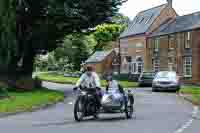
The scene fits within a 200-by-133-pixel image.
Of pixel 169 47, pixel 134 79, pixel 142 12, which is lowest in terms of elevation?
pixel 134 79

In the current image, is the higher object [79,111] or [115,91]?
[115,91]

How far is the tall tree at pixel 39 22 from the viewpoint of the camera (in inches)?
1325

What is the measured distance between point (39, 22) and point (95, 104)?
19.7 meters

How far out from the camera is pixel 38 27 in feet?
119

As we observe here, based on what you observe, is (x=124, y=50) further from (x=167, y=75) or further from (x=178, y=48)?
(x=167, y=75)

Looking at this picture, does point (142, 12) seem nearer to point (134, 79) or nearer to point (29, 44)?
point (134, 79)

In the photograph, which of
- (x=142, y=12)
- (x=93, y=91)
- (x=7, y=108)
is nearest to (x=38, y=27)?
(x=7, y=108)

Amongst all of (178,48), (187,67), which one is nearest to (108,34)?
(178,48)

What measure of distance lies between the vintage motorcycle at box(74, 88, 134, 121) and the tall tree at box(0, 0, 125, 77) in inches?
662

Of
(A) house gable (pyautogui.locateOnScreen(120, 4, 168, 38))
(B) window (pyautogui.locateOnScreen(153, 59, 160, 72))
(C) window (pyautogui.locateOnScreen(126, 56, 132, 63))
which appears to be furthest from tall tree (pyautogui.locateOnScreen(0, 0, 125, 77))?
(C) window (pyautogui.locateOnScreen(126, 56, 132, 63))

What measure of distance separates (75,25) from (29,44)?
3571 mm

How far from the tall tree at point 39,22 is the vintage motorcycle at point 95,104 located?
16.8 meters

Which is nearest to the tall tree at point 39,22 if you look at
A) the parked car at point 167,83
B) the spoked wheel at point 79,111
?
the parked car at point 167,83

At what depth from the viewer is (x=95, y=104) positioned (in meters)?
17.4
